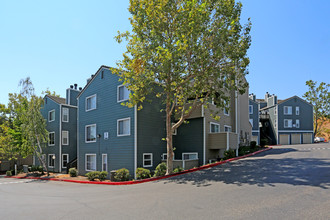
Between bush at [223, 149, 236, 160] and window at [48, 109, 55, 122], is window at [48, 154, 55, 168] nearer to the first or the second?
window at [48, 109, 55, 122]

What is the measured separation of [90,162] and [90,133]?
8.84 feet

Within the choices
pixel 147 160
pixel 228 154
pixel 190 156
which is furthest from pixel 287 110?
pixel 147 160

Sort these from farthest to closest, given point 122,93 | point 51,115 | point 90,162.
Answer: point 51,115 → point 90,162 → point 122,93

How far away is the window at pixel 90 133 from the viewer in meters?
23.7

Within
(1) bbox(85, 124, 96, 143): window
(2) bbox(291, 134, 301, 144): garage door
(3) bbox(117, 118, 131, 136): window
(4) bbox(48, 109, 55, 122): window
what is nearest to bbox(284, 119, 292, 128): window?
(2) bbox(291, 134, 301, 144): garage door

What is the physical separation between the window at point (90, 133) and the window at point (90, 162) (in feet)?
4.75

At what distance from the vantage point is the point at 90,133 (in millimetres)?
24188

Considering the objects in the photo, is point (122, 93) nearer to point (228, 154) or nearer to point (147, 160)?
point (147, 160)

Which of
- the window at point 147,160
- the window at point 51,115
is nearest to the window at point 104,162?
the window at point 147,160

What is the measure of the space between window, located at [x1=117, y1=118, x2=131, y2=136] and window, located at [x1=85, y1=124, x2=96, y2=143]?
400 centimetres

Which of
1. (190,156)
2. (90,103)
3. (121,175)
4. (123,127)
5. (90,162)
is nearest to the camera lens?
(121,175)

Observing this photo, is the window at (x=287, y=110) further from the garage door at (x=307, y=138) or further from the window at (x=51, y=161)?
the window at (x=51, y=161)

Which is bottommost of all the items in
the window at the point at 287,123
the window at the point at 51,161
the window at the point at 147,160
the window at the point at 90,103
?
the window at the point at 51,161

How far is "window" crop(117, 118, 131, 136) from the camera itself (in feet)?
65.6
